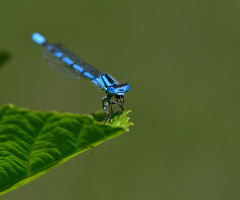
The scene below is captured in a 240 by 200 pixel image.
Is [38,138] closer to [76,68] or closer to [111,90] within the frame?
[111,90]

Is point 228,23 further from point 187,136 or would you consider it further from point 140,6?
point 187,136

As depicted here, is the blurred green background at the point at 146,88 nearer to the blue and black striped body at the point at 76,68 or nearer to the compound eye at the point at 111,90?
the blue and black striped body at the point at 76,68

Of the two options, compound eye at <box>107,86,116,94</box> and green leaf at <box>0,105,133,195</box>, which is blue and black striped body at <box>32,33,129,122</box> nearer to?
compound eye at <box>107,86,116,94</box>

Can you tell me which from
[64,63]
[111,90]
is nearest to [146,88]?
[64,63]

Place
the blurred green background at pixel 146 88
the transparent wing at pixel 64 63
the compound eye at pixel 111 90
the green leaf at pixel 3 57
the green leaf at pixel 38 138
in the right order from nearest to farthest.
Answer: the green leaf at pixel 38 138 → the green leaf at pixel 3 57 → the compound eye at pixel 111 90 → the transparent wing at pixel 64 63 → the blurred green background at pixel 146 88

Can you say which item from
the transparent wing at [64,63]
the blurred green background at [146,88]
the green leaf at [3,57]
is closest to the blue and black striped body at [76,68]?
the transparent wing at [64,63]

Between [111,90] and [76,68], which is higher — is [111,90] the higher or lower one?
the lower one
